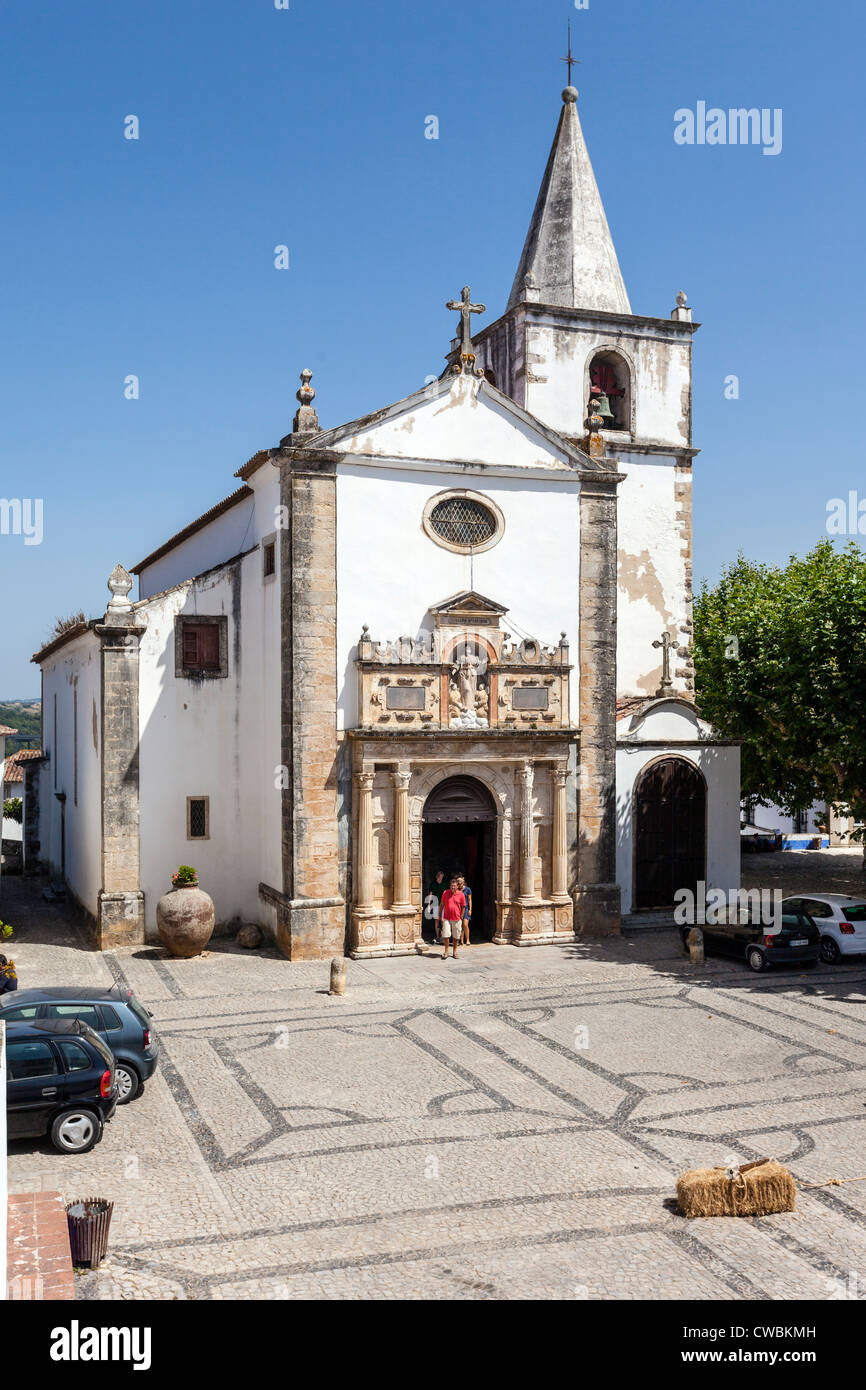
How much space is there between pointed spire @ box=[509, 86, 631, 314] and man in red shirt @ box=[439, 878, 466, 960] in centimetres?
1659

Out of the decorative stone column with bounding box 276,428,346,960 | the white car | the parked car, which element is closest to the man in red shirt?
the decorative stone column with bounding box 276,428,346,960

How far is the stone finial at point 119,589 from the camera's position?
24.8m

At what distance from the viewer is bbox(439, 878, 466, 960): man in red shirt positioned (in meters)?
23.6

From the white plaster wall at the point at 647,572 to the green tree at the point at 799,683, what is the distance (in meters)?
1.76

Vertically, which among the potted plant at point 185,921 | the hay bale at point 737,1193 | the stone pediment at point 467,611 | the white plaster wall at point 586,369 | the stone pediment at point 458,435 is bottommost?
the hay bale at point 737,1193

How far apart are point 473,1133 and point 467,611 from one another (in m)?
12.9

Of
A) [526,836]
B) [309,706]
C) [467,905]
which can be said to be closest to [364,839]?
[467,905]

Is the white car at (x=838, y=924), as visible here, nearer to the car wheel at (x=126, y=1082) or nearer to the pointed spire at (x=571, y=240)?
the car wheel at (x=126, y=1082)

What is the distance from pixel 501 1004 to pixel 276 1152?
742cm

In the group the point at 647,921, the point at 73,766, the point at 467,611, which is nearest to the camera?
the point at 467,611

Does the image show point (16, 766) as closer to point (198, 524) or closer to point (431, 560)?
point (198, 524)

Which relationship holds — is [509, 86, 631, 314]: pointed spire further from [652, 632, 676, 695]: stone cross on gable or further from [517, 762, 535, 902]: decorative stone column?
[517, 762, 535, 902]: decorative stone column

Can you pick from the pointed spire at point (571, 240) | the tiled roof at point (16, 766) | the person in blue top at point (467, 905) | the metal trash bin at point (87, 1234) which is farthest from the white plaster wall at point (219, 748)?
the tiled roof at point (16, 766)

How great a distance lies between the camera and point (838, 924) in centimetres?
2364
